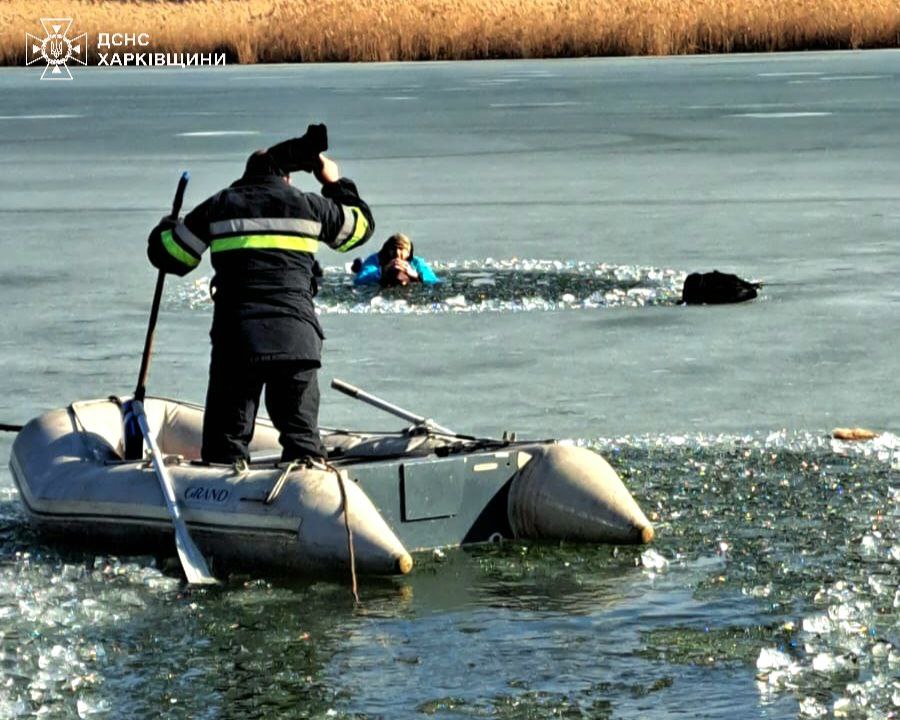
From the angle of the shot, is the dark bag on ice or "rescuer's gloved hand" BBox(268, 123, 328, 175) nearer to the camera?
"rescuer's gloved hand" BBox(268, 123, 328, 175)

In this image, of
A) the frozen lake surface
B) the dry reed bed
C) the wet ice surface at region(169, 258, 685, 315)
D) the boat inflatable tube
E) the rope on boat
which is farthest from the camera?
the dry reed bed

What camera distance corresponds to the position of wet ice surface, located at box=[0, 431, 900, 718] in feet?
17.7

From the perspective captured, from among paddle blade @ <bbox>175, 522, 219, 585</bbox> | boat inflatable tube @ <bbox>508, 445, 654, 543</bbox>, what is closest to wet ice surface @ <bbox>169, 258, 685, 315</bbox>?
boat inflatable tube @ <bbox>508, 445, 654, 543</bbox>

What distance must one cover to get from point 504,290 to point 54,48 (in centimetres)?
3971

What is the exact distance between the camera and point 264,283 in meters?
7.02

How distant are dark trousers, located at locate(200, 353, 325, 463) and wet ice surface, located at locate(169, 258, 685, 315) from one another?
16.9 feet

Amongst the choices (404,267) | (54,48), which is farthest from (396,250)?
(54,48)

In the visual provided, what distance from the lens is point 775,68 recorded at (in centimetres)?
4138

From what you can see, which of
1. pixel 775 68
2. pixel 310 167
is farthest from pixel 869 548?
pixel 775 68

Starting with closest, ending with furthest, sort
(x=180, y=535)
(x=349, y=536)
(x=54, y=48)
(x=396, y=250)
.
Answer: (x=349, y=536) < (x=180, y=535) < (x=396, y=250) < (x=54, y=48)

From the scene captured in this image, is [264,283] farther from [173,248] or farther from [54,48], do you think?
[54,48]

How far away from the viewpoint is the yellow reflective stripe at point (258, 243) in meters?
7.04

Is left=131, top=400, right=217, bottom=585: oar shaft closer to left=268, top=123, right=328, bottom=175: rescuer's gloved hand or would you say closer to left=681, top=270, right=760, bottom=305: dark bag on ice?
left=268, top=123, right=328, bottom=175: rescuer's gloved hand

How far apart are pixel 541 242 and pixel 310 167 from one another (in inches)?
335
